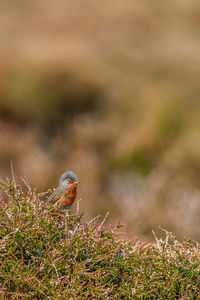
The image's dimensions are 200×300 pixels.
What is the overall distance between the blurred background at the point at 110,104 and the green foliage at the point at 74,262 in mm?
3104

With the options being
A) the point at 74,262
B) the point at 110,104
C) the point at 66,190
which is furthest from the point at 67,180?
the point at 110,104

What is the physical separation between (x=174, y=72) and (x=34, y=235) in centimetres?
1706

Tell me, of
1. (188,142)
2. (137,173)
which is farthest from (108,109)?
(137,173)

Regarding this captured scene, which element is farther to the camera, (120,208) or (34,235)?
(120,208)

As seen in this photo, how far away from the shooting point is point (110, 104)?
642 inches

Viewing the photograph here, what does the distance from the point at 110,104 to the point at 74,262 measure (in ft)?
43.2

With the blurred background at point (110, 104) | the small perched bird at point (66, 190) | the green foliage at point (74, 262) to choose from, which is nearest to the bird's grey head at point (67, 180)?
the small perched bird at point (66, 190)

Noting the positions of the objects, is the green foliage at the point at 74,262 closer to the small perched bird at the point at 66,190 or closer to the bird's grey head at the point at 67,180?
the small perched bird at the point at 66,190

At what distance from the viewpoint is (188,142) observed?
14047 mm

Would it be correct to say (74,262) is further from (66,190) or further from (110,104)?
(110,104)

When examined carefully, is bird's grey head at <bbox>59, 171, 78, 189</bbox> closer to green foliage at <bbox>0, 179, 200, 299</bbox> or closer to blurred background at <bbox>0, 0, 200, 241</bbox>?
green foliage at <bbox>0, 179, 200, 299</bbox>

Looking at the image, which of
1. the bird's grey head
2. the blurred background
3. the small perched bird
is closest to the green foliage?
the small perched bird

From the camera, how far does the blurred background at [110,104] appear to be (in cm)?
1117

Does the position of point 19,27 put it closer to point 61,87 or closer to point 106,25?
point 106,25
